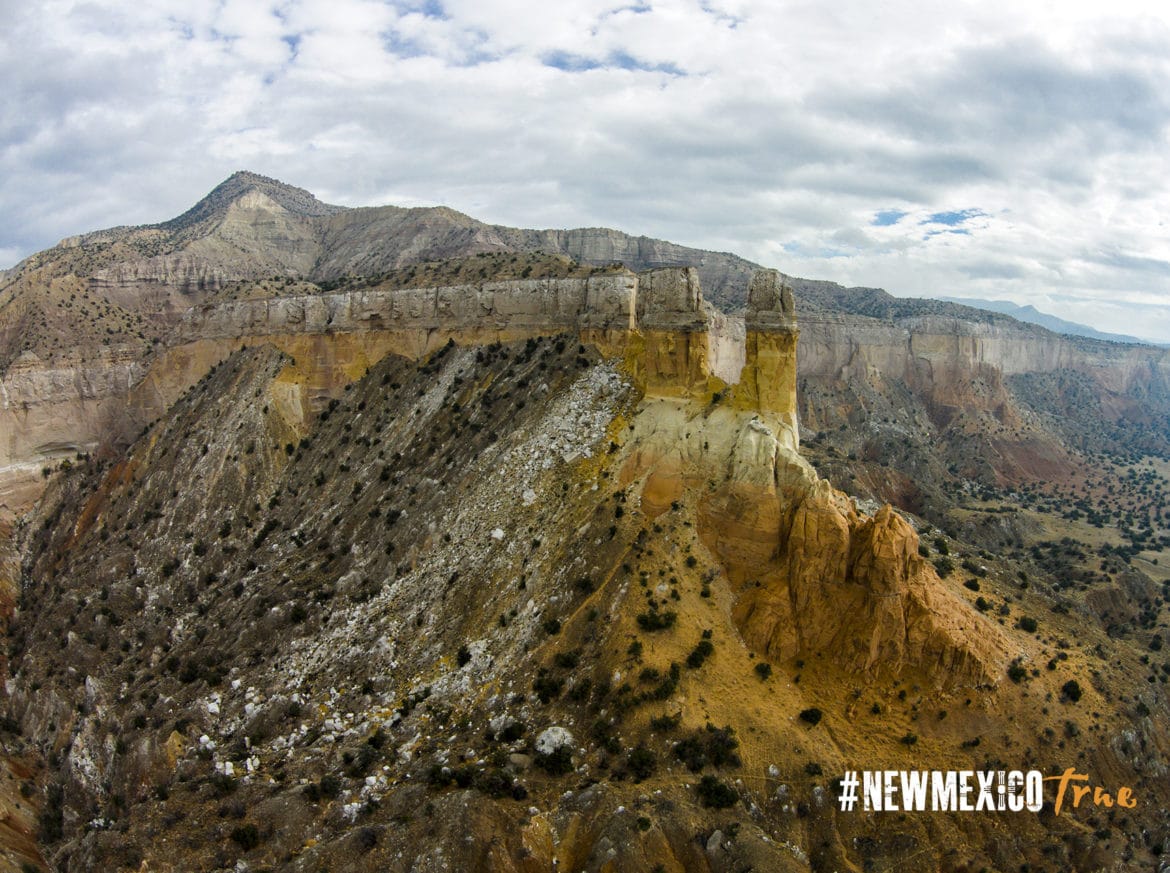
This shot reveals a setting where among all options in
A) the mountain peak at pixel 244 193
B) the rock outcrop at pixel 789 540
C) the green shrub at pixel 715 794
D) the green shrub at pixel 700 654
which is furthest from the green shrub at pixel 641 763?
the mountain peak at pixel 244 193

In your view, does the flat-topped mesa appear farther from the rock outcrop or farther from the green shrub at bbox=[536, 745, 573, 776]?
the green shrub at bbox=[536, 745, 573, 776]

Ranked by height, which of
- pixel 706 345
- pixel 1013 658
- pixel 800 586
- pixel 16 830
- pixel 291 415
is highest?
pixel 706 345

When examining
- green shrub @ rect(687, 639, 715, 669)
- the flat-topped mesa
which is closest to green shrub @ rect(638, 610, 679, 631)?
green shrub @ rect(687, 639, 715, 669)

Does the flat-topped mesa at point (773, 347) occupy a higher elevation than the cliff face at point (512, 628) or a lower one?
higher

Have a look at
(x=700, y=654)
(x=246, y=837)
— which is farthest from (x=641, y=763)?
(x=246, y=837)

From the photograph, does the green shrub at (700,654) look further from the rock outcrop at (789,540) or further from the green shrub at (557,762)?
the green shrub at (557,762)

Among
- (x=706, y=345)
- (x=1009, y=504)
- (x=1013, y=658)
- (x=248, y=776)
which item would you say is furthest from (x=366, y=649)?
(x=1009, y=504)

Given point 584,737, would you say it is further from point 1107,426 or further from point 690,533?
point 1107,426
